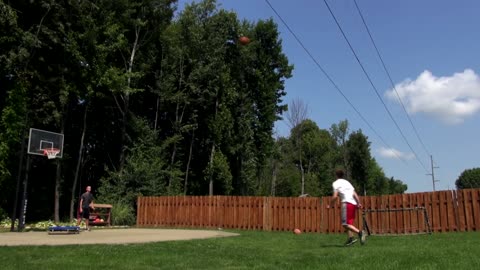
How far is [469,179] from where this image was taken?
136250 mm

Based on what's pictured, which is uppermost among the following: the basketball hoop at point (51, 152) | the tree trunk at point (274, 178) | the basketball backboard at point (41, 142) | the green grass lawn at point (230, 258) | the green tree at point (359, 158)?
the green tree at point (359, 158)

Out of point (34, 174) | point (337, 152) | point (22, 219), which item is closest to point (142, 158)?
point (34, 174)

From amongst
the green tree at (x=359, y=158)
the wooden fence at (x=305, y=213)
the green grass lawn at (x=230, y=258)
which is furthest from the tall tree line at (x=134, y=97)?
the green tree at (x=359, y=158)

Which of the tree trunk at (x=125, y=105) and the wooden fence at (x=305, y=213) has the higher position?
the tree trunk at (x=125, y=105)

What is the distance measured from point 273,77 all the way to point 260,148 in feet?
23.7

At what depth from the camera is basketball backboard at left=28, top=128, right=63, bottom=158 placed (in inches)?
837

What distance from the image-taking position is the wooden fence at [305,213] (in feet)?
59.8

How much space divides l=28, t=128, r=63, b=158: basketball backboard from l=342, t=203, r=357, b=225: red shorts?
46.5 ft

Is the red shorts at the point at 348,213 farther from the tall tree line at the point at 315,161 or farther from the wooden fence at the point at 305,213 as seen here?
the tall tree line at the point at 315,161

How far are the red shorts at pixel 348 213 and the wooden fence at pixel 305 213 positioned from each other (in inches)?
297

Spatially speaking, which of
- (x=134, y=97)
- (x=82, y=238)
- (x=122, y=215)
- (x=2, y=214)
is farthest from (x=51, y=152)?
(x=134, y=97)

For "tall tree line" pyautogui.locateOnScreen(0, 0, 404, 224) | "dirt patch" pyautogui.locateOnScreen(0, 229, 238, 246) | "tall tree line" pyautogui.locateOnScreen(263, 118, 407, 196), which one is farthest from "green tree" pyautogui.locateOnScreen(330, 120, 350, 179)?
"dirt patch" pyautogui.locateOnScreen(0, 229, 238, 246)

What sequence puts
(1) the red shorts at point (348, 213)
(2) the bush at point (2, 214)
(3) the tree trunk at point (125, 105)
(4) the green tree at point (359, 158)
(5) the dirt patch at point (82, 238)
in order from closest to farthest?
(1) the red shorts at point (348, 213)
(5) the dirt patch at point (82, 238)
(2) the bush at point (2, 214)
(3) the tree trunk at point (125, 105)
(4) the green tree at point (359, 158)

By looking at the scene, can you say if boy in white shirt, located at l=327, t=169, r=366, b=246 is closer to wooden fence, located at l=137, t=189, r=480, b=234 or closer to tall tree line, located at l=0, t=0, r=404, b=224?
wooden fence, located at l=137, t=189, r=480, b=234
